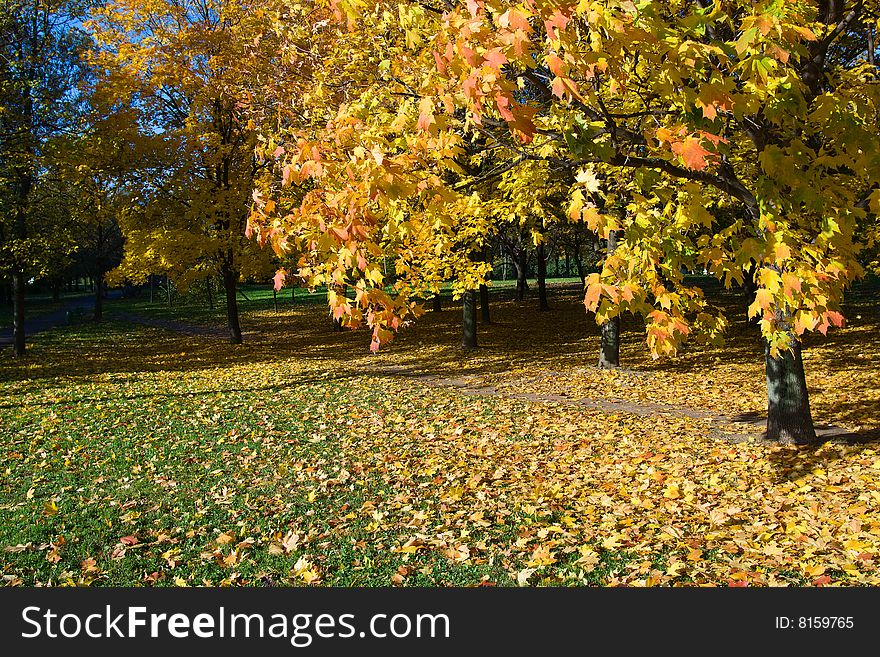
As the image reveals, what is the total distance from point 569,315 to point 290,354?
11942 mm

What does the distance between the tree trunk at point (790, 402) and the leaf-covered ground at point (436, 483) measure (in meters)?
0.33

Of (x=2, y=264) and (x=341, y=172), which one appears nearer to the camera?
(x=341, y=172)

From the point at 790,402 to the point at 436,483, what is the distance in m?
4.49

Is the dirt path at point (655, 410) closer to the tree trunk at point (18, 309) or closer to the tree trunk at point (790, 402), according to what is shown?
the tree trunk at point (790, 402)

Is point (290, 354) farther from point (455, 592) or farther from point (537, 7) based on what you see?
point (537, 7)

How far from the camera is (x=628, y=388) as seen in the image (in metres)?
12.1

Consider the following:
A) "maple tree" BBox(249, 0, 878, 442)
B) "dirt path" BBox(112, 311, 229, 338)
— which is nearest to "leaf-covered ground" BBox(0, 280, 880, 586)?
"maple tree" BBox(249, 0, 878, 442)

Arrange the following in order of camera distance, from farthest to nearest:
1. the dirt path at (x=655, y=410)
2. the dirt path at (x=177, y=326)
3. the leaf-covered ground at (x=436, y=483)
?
the dirt path at (x=177, y=326), the dirt path at (x=655, y=410), the leaf-covered ground at (x=436, y=483)

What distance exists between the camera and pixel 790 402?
24.6 ft

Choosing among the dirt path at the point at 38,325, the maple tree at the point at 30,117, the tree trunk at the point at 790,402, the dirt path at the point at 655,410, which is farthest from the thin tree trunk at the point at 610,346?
the dirt path at the point at 38,325

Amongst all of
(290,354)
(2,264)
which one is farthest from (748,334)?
(2,264)

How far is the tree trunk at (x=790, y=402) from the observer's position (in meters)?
7.46

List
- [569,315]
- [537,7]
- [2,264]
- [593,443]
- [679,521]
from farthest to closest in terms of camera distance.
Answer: [569,315], [2,264], [593,443], [679,521], [537,7]

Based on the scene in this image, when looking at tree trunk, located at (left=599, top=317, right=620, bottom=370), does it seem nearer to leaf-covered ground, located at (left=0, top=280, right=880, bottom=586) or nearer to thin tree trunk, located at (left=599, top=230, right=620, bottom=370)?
thin tree trunk, located at (left=599, top=230, right=620, bottom=370)
